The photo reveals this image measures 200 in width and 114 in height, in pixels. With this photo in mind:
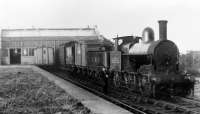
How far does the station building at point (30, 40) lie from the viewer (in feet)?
154

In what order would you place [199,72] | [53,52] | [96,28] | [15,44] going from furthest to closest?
[96,28] → [15,44] → [53,52] → [199,72]

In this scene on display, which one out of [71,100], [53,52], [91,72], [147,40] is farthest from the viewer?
[53,52]

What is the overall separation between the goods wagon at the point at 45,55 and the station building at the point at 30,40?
2.15 m

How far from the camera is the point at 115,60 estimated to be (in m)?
16.6

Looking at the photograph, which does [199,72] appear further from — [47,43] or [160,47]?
[47,43]

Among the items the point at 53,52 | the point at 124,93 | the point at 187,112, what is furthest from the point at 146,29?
the point at 53,52

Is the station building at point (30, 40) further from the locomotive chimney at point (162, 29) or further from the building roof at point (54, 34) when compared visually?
the locomotive chimney at point (162, 29)

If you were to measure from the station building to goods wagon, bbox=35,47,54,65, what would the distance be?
2155mm

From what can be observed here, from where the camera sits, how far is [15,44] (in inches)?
1885

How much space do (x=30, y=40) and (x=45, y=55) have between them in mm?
8569

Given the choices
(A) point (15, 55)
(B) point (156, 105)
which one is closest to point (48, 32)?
(A) point (15, 55)

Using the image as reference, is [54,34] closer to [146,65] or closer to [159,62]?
[146,65]

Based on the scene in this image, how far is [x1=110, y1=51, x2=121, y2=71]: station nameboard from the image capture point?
53.2 feet

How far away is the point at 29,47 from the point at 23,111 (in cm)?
3955
